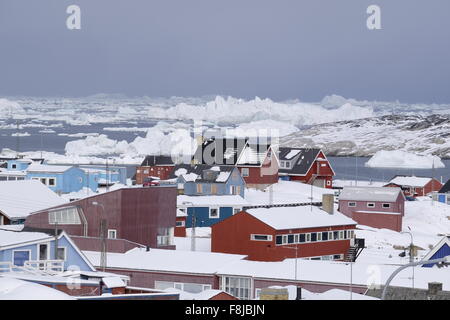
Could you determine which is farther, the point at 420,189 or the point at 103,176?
the point at 420,189

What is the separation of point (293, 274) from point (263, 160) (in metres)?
27.9

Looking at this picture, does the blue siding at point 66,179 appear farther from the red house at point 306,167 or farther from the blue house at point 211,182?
the red house at point 306,167

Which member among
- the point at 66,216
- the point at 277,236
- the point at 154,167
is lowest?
the point at 277,236

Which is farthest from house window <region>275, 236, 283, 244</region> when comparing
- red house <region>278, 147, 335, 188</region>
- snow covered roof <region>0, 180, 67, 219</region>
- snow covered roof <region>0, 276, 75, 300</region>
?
red house <region>278, 147, 335, 188</region>

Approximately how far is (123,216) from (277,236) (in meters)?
4.10

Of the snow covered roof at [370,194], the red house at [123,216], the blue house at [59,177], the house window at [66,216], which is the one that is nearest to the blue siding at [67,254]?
the red house at [123,216]

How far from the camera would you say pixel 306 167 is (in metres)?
48.3

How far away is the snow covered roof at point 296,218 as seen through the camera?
24.1 meters

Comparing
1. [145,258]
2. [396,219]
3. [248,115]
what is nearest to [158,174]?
[396,219]

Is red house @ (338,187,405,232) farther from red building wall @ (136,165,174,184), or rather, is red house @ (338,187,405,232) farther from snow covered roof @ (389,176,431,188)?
red building wall @ (136,165,174,184)

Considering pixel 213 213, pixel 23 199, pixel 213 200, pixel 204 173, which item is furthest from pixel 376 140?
pixel 23 199

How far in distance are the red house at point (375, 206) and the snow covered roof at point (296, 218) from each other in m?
7.76

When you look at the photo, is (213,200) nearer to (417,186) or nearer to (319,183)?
(319,183)
